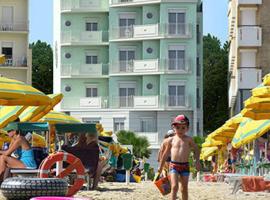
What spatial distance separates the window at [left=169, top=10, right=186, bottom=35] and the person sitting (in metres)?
53.0

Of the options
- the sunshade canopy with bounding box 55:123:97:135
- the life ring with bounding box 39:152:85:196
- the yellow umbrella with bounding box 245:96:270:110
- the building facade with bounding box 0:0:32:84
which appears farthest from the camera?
the building facade with bounding box 0:0:32:84

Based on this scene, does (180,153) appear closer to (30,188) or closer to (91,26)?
(30,188)

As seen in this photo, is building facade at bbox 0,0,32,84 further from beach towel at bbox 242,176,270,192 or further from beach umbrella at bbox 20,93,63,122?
beach towel at bbox 242,176,270,192

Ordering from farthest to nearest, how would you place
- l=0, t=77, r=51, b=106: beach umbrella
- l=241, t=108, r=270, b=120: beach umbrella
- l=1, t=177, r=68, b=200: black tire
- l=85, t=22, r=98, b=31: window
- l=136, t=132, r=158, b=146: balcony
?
1. l=85, t=22, r=98, b=31: window
2. l=136, t=132, r=158, b=146: balcony
3. l=241, t=108, r=270, b=120: beach umbrella
4. l=0, t=77, r=51, b=106: beach umbrella
5. l=1, t=177, r=68, b=200: black tire

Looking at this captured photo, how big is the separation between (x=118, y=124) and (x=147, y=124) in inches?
91.9

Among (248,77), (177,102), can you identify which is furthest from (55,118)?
(177,102)

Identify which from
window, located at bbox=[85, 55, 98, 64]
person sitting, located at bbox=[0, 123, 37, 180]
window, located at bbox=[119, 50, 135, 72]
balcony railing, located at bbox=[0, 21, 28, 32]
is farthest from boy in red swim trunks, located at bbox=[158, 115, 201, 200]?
window, located at bbox=[85, 55, 98, 64]

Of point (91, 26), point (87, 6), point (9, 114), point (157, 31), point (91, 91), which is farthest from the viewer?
point (91, 26)

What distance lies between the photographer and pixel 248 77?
62.9 meters

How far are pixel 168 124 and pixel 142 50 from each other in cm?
610

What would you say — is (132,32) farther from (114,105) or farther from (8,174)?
(8,174)

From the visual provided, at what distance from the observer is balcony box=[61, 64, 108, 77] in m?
76.3

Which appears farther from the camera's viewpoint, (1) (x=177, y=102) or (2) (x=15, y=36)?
(2) (x=15, y=36)

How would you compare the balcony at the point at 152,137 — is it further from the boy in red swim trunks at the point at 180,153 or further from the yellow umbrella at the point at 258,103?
the boy in red swim trunks at the point at 180,153
